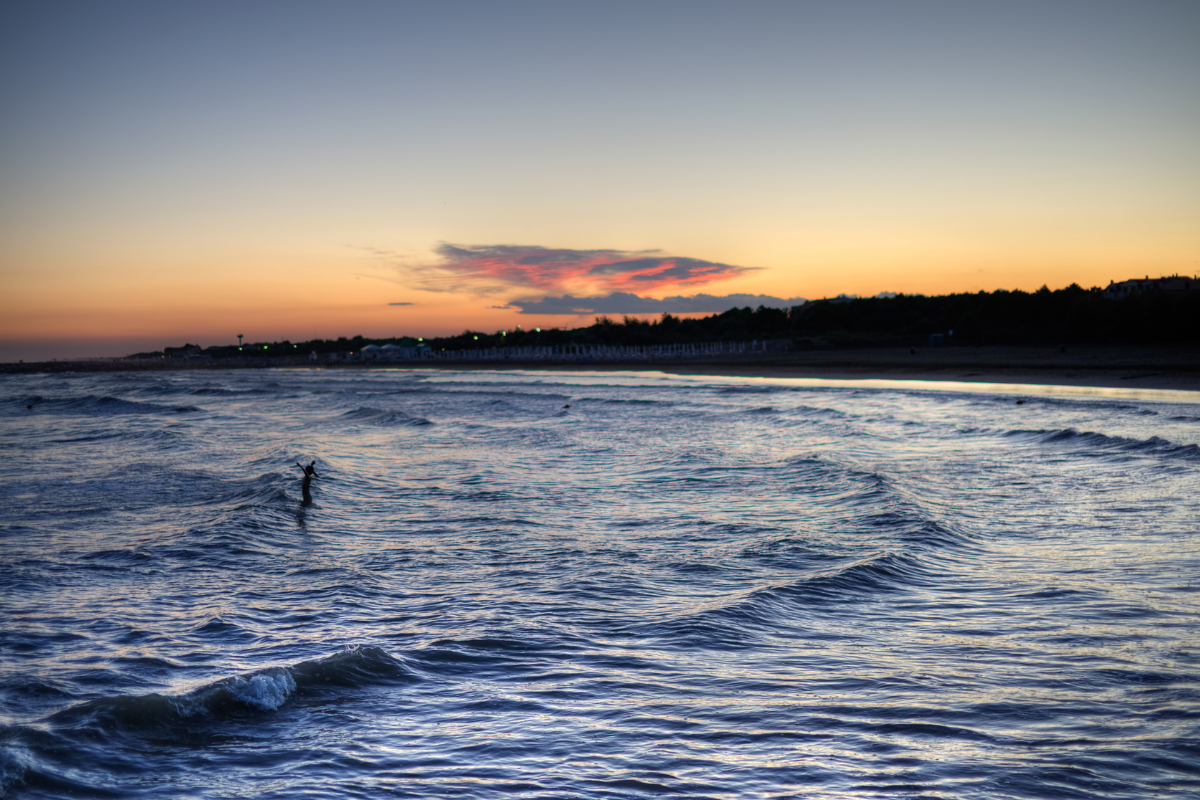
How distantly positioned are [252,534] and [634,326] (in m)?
115

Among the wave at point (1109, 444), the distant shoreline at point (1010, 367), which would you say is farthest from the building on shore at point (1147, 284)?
the wave at point (1109, 444)

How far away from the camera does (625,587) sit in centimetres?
712

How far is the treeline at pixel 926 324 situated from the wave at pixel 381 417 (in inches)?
1909

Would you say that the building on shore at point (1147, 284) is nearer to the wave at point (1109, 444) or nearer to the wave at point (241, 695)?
the wave at point (1109, 444)

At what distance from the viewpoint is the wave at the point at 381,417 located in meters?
26.7

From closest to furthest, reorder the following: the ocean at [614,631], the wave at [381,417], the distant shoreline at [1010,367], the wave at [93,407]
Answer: the ocean at [614,631] → the wave at [381,417] → the distant shoreline at [1010,367] → the wave at [93,407]

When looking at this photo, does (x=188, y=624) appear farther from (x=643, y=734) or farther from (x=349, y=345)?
(x=349, y=345)

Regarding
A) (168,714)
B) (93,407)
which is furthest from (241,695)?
(93,407)

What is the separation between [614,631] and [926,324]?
86526mm

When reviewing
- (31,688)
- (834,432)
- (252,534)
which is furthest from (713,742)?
(834,432)

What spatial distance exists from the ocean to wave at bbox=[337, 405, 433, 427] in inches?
468

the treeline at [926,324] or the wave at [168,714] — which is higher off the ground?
the treeline at [926,324]

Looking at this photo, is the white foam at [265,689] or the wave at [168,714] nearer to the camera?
the wave at [168,714]

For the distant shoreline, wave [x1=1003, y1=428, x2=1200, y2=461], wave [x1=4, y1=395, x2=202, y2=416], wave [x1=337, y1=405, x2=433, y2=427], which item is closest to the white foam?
wave [x1=1003, y1=428, x2=1200, y2=461]
